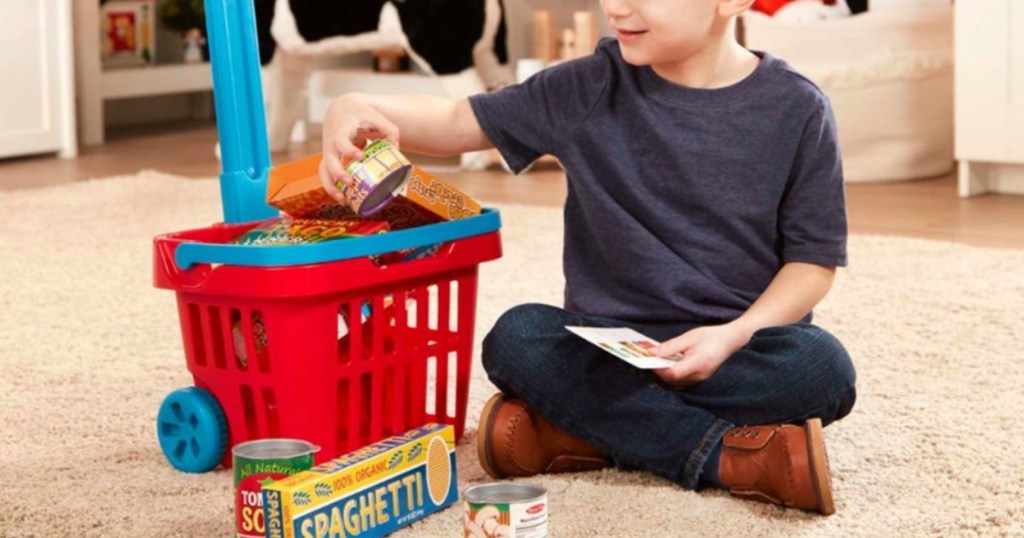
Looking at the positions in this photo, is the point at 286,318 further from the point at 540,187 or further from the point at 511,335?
the point at 540,187

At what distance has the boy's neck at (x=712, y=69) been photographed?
1.25 metres

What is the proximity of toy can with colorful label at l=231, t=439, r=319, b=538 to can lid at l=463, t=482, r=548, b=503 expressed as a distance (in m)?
0.14

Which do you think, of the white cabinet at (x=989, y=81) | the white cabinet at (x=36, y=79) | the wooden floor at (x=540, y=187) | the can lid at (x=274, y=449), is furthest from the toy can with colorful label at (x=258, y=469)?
the white cabinet at (x=36, y=79)

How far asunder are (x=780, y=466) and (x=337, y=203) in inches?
17.1

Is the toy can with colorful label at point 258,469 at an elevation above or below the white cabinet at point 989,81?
below

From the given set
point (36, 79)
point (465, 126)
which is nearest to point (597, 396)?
point (465, 126)

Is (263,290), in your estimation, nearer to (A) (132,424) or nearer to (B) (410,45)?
(A) (132,424)

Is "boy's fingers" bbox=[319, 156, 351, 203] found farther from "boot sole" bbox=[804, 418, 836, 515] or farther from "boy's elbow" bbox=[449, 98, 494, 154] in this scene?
"boot sole" bbox=[804, 418, 836, 515]

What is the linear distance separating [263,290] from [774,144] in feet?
1.47

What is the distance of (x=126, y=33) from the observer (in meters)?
3.99

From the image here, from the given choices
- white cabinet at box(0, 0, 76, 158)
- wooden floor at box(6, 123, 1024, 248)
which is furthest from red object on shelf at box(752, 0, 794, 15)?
white cabinet at box(0, 0, 76, 158)

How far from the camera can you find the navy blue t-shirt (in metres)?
1.23

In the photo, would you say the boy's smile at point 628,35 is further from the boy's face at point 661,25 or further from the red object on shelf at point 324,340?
the red object on shelf at point 324,340

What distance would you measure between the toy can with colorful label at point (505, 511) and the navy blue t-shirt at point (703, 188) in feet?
1.08
